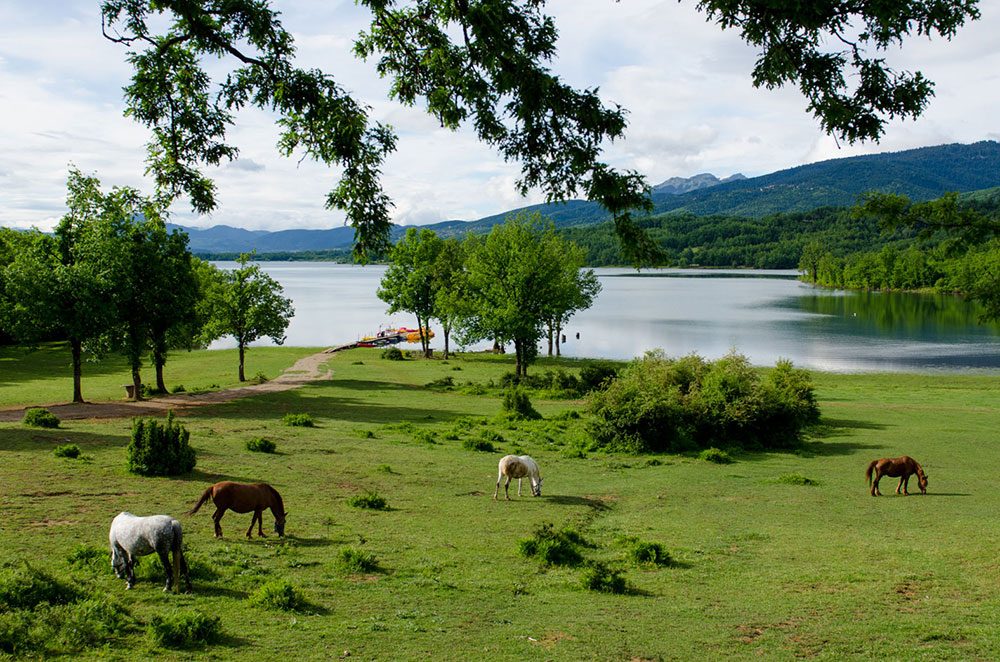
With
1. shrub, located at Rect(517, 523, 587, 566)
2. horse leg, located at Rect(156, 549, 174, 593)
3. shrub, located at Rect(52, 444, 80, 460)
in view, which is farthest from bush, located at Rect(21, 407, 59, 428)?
shrub, located at Rect(517, 523, 587, 566)

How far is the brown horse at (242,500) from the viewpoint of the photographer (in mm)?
14016

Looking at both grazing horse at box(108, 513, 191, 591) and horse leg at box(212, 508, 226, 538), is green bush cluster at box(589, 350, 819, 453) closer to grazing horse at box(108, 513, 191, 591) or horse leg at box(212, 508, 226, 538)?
horse leg at box(212, 508, 226, 538)

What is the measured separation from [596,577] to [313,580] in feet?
16.6

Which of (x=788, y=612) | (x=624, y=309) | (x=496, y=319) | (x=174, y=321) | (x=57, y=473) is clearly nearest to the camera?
(x=788, y=612)

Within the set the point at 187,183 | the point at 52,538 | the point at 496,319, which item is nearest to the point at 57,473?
the point at 52,538

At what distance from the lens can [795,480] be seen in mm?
23812

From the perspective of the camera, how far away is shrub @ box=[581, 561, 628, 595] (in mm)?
12953

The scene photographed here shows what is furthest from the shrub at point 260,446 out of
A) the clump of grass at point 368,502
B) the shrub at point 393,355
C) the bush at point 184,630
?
the shrub at point 393,355

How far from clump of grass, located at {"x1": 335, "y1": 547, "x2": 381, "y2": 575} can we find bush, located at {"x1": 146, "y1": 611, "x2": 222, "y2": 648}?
3.48 meters

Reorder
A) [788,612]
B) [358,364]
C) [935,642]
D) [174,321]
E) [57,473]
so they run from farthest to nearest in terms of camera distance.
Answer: [358,364], [174,321], [57,473], [788,612], [935,642]

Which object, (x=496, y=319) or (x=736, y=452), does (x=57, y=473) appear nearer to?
(x=736, y=452)

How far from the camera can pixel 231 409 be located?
3678 cm

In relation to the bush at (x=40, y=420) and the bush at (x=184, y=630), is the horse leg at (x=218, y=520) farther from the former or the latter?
the bush at (x=40, y=420)

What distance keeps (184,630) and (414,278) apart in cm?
6511
